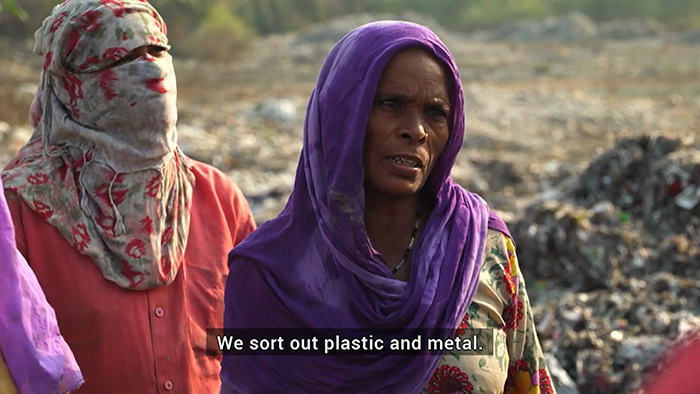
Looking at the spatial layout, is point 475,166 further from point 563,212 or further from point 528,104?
point 528,104

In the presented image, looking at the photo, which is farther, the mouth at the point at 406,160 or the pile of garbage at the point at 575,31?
the pile of garbage at the point at 575,31

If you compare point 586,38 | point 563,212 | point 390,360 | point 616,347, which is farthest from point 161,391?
point 586,38

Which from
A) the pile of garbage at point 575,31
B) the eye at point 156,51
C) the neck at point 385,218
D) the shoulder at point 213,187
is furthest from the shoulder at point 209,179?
A: the pile of garbage at point 575,31

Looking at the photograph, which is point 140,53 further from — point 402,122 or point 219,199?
point 402,122

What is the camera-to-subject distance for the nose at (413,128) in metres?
2.04

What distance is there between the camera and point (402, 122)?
80.7 inches

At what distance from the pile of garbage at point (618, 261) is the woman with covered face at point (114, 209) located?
97.2 inches

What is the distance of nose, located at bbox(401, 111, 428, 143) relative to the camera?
2.04 m

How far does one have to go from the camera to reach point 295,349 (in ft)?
6.92

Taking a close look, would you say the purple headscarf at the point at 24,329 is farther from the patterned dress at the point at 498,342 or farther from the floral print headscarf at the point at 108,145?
the patterned dress at the point at 498,342

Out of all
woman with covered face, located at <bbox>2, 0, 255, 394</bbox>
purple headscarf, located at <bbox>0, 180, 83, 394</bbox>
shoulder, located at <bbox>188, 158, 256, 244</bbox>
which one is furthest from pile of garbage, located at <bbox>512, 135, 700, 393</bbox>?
purple headscarf, located at <bbox>0, 180, 83, 394</bbox>

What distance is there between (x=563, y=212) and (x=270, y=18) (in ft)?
90.8

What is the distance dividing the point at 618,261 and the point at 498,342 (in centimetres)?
409

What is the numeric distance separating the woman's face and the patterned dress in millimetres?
281
